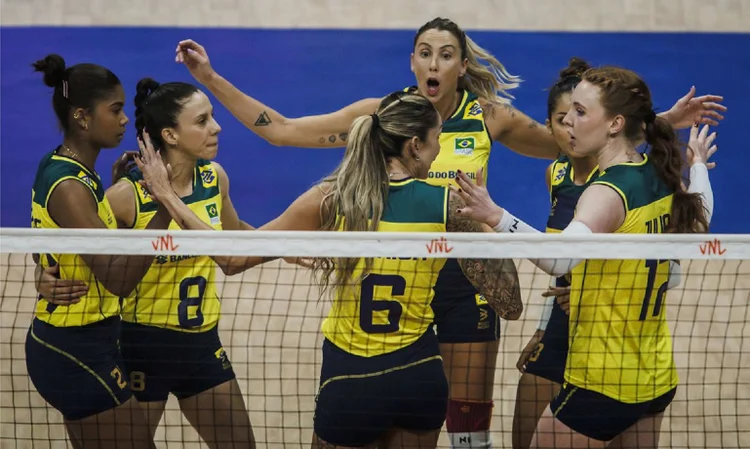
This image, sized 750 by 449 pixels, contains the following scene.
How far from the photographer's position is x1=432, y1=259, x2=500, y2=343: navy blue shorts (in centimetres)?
486

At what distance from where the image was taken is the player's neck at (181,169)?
4.62 meters

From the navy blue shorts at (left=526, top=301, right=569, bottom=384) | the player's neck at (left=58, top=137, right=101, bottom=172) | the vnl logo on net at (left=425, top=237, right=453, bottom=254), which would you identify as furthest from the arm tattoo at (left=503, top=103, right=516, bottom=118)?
the player's neck at (left=58, top=137, right=101, bottom=172)


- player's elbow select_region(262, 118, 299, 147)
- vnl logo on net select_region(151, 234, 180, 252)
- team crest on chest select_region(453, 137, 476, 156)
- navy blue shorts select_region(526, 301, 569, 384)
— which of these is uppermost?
player's elbow select_region(262, 118, 299, 147)

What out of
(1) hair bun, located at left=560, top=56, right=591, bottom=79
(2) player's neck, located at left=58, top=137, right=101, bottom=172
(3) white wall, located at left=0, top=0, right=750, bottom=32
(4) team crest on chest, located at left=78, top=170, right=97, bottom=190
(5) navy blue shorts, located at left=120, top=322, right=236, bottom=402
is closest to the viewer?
(4) team crest on chest, located at left=78, top=170, right=97, bottom=190

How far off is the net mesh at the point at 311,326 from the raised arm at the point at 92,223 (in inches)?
8.9

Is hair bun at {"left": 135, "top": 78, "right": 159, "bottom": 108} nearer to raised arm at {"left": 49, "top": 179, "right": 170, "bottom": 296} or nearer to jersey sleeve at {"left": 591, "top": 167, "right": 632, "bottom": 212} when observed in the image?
raised arm at {"left": 49, "top": 179, "right": 170, "bottom": 296}

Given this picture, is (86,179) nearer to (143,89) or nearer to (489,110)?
(143,89)

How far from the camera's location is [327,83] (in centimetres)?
888

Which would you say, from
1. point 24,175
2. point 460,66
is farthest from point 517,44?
point 24,175

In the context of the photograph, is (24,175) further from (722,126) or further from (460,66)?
(722,126)

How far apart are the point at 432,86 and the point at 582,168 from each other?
875 mm

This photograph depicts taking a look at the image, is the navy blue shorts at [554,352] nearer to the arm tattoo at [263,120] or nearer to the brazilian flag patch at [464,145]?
the brazilian flag patch at [464,145]

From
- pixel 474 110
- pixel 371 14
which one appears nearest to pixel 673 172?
pixel 474 110

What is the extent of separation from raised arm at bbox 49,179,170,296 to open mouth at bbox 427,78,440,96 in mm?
1603
